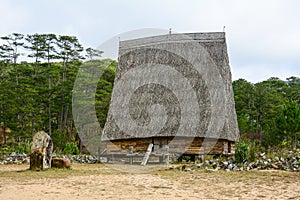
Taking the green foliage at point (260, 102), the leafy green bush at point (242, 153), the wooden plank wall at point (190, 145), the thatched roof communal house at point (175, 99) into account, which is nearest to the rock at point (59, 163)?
the thatched roof communal house at point (175, 99)

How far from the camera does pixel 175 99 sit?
18719mm

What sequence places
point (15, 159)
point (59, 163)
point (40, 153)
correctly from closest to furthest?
1. point (40, 153)
2. point (59, 163)
3. point (15, 159)

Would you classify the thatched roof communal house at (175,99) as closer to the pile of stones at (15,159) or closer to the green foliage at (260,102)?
the pile of stones at (15,159)

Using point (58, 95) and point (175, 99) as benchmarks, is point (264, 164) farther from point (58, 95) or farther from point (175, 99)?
point (58, 95)

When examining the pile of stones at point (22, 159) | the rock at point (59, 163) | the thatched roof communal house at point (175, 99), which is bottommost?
the pile of stones at point (22, 159)

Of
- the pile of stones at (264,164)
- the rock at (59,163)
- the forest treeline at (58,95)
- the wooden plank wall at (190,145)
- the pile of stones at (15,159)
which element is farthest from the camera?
the forest treeline at (58,95)

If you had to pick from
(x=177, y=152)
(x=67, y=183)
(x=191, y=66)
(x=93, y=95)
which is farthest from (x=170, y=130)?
(x=93, y=95)

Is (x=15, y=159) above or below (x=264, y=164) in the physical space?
below

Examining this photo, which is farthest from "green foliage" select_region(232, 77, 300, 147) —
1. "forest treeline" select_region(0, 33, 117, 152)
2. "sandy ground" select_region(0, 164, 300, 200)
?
"sandy ground" select_region(0, 164, 300, 200)

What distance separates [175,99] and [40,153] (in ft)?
27.1

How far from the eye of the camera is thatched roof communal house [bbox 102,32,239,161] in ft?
58.4

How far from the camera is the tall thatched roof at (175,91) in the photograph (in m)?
17.8

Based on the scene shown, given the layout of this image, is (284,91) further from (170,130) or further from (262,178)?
(262,178)

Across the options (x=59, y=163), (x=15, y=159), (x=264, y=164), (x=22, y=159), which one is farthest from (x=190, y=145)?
(x=15, y=159)
